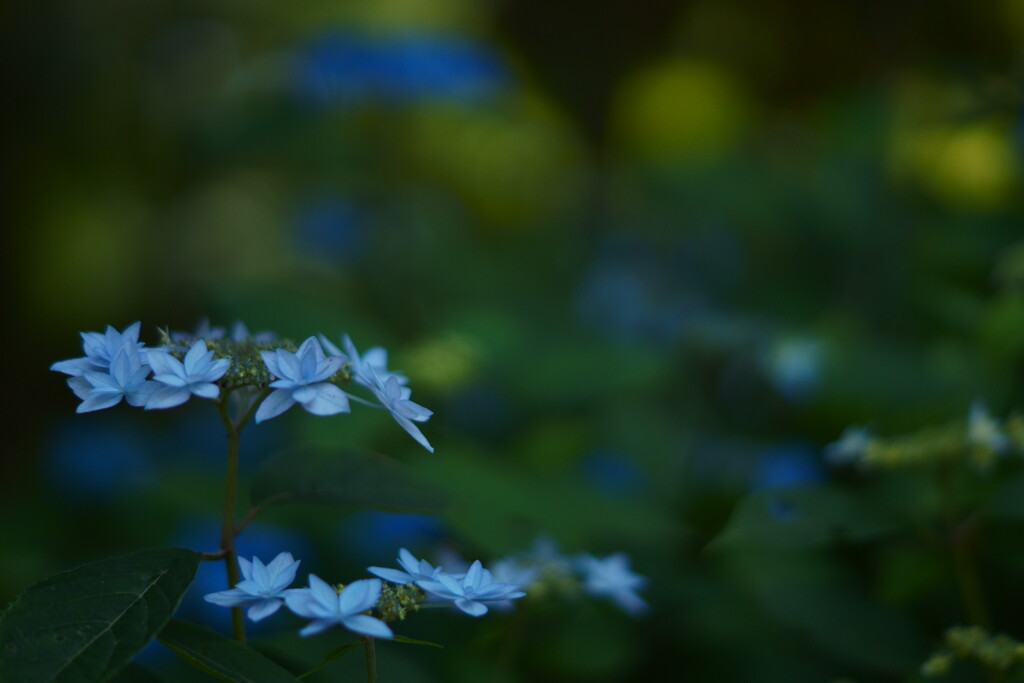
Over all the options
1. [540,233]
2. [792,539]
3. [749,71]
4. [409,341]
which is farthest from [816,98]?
[792,539]

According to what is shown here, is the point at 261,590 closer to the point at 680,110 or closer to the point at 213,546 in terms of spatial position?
the point at 213,546

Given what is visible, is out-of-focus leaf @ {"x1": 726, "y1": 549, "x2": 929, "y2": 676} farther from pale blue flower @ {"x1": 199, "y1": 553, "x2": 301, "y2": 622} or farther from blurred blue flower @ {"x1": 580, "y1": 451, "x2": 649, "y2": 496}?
pale blue flower @ {"x1": 199, "y1": 553, "x2": 301, "y2": 622}

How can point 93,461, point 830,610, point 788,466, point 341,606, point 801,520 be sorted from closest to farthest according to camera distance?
point 341,606
point 801,520
point 830,610
point 788,466
point 93,461

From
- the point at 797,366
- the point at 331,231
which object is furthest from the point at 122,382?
the point at 331,231

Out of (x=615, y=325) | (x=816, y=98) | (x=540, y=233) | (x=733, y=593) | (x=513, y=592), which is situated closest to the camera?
(x=513, y=592)

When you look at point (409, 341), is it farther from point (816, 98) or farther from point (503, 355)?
point (816, 98)

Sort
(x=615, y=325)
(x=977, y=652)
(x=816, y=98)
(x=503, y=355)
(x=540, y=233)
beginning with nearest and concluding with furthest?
(x=977, y=652), (x=503, y=355), (x=615, y=325), (x=540, y=233), (x=816, y=98)
